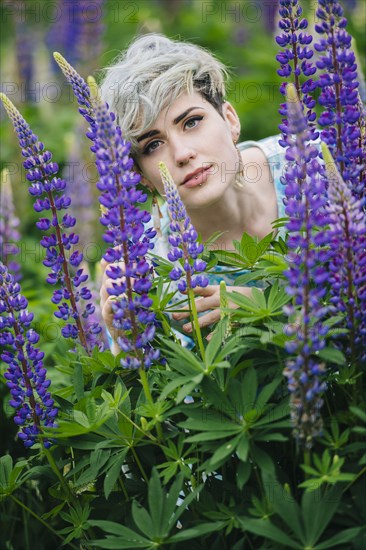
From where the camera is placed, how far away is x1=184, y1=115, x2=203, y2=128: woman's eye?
3.08 meters

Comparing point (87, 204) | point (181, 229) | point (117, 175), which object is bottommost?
point (87, 204)

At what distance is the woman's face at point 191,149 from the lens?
9.80 ft

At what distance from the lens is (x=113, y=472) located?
7.02 ft

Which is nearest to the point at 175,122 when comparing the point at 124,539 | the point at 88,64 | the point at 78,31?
the point at 124,539

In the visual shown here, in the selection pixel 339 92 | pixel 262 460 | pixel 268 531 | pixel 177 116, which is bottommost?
pixel 268 531

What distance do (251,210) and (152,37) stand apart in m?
0.89

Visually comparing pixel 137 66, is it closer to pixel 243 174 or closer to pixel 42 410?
pixel 243 174

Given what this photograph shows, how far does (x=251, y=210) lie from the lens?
366cm

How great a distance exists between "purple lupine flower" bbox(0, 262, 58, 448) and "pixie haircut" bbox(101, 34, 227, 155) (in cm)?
86

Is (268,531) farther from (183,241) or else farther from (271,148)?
(271,148)

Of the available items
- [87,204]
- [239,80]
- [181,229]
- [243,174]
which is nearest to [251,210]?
[243,174]

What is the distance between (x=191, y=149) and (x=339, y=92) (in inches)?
33.4

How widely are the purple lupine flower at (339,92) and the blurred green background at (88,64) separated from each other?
2146mm

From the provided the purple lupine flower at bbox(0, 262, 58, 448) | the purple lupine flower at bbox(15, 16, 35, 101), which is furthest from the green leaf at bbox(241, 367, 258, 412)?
the purple lupine flower at bbox(15, 16, 35, 101)
